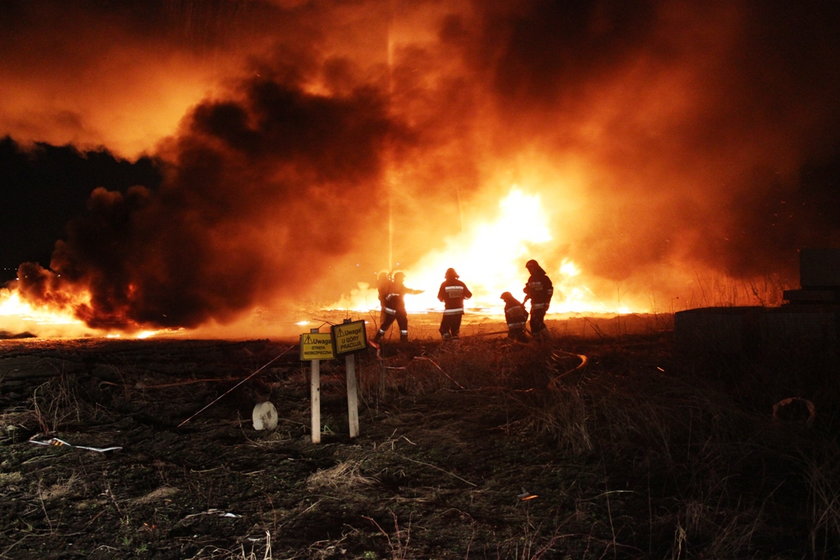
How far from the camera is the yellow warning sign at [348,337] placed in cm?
457

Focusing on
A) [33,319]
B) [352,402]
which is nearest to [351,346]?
[352,402]

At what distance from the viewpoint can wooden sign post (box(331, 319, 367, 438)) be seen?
459cm

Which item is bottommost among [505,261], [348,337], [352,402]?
[352,402]

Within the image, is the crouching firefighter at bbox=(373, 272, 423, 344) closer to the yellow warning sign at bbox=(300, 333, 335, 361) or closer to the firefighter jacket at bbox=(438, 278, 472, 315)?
the firefighter jacket at bbox=(438, 278, 472, 315)

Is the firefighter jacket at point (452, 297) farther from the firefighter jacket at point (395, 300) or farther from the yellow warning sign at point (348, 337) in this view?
the yellow warning sign at point (348, 337)

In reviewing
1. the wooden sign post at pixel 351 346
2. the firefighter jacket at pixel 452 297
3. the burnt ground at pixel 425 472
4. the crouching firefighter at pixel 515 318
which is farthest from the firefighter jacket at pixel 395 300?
the wooden sign post at pixel 351 346

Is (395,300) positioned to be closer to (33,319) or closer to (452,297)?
(452,297)

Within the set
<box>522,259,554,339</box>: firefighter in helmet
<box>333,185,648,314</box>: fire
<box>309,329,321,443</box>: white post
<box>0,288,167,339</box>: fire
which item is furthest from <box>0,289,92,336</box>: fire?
<box>309,329,321,443</box>: white post

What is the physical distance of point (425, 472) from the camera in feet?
12.7

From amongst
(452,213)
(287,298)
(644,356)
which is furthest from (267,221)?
(644,356)

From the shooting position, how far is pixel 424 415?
5.25 metres

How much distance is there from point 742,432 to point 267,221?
Answer: 49.1ft

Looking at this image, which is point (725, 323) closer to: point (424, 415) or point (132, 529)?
point (424, 415)

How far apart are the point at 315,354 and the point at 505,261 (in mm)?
15151
